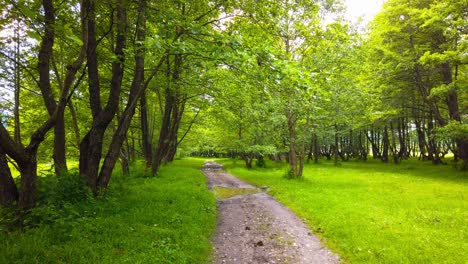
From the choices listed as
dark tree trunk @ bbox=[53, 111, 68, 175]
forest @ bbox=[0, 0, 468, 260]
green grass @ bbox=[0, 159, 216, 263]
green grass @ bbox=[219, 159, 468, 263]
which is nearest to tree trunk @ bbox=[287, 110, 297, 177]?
forest @ bbox=[0, 0, 468, 260]

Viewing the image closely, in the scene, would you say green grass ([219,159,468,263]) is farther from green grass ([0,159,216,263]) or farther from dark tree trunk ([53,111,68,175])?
dark tree trunk ([53,111,68,175])

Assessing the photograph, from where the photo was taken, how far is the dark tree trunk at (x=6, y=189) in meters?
7.29

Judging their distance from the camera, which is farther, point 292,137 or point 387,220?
point 292,137

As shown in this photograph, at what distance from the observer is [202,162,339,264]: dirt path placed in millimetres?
7492

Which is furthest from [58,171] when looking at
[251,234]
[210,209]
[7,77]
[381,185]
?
[381,185]

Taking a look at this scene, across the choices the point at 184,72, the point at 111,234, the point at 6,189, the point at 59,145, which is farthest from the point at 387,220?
the point at 184,72

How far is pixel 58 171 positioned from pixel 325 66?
16.5m

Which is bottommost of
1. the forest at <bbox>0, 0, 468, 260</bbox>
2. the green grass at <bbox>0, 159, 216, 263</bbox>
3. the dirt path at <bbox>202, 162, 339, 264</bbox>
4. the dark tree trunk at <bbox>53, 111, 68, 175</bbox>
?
the dirt path at <bbox>202, 162, 339, 264</bbox>

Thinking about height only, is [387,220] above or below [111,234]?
below

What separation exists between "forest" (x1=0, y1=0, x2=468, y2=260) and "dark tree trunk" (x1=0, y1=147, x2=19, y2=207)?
0.03m

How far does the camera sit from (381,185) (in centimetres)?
1966

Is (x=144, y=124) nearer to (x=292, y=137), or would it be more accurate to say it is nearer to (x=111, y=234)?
(x=292, y=137)

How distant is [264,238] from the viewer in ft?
29.2

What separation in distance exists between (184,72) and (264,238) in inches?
530
